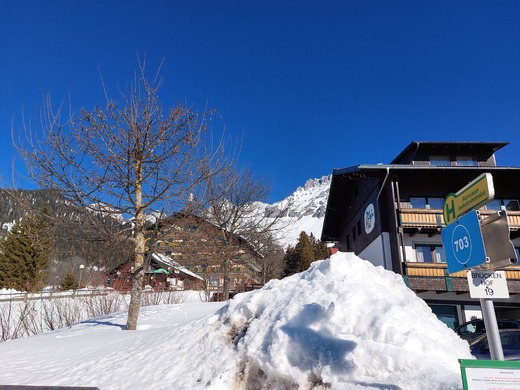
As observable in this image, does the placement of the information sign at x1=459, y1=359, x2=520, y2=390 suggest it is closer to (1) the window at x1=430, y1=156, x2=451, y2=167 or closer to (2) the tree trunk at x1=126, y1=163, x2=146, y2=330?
(2) the tree trunk at x1=126, y1=163, x2=146, y2=330

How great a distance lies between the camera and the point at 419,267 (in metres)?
17.1

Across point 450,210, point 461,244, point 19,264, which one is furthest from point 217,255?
point 19,264

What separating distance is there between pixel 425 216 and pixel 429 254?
7.39ft

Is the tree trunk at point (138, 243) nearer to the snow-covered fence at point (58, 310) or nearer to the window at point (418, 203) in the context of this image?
the snow-covered fence at point (58, 310)

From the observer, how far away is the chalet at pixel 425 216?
1714 centimetres

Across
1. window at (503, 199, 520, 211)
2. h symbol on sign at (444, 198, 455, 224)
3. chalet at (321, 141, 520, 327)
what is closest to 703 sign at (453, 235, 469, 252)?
h symbol on sign at (444, 198, 455, 224)

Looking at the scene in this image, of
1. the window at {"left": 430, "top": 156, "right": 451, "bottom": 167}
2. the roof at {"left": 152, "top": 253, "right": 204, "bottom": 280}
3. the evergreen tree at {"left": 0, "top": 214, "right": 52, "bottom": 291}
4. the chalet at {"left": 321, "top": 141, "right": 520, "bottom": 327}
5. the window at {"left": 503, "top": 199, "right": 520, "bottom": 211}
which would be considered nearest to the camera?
the roof at {"left": 152, "top": 253, "right": 204, "bottom": 280}

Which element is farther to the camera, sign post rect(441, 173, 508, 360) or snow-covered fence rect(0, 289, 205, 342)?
snow-covered fence rect(0, 289, 205, 342)

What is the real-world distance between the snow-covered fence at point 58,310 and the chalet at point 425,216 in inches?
451

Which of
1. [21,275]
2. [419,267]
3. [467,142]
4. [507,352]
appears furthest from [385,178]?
[21,275]

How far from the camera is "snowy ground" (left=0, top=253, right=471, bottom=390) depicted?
4.12 metres

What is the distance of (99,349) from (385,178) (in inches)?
607

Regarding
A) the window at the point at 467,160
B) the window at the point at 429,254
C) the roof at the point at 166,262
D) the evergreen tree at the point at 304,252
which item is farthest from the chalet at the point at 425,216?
the evergreen tree at the point at 304,252

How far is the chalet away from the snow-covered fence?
1145 centimetres
